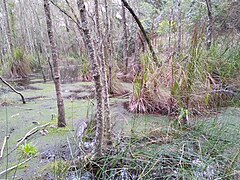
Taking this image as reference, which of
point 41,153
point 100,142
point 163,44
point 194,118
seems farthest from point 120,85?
point 100,142

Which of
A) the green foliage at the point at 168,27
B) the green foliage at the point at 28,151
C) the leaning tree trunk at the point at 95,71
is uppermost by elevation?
the green foliage at the point at 168,27

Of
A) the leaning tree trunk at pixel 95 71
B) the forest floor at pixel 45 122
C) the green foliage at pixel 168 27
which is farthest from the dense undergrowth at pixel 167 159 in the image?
the green foliage at pixel 168 27

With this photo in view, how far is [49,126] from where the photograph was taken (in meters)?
2.56

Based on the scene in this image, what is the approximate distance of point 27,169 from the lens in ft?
5.63

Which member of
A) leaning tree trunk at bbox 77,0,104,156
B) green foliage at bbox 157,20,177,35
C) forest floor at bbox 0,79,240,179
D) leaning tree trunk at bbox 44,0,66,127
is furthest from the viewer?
green foliage at bbox 157,20,177,35

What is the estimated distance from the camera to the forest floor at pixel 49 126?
178 cm

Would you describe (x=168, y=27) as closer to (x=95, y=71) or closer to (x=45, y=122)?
(x=45, y=122)

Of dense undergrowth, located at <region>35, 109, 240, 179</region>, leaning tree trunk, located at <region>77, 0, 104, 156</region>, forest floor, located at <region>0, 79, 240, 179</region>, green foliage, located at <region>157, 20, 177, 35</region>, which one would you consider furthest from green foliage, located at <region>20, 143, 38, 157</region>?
green foliage, located at <region>157, 20, 177, 35</region>

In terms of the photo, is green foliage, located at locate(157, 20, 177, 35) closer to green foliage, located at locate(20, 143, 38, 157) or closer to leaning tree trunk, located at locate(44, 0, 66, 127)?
leaning tree trunk, located at locate(44, 0, 66, 127)

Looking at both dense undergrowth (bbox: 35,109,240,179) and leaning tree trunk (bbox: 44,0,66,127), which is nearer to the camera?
dense undergrowth (bbox: 35,109,240,179)

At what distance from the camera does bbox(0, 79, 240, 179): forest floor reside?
178 cm

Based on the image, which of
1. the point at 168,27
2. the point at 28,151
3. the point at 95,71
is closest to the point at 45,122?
the point at 28,151

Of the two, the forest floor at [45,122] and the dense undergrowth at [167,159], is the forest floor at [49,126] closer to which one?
the forest floor at [45,122]

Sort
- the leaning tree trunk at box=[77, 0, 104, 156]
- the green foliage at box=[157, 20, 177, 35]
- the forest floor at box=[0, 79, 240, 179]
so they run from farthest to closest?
1. the green foliage at box=[157, 20, 177, 35]
2. the forest floor at box=[0, 79, 240, 179]
3. the leaning tree trunk at box=[77, 0, 104, 156]
